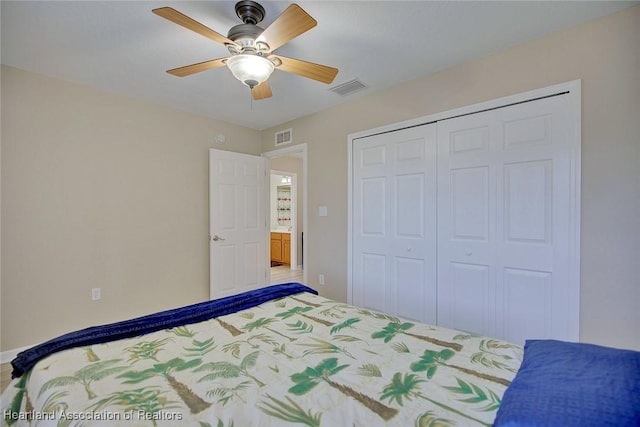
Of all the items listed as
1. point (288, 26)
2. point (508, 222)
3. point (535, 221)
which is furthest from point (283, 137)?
point (535, 221)

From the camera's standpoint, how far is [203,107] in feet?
11.3

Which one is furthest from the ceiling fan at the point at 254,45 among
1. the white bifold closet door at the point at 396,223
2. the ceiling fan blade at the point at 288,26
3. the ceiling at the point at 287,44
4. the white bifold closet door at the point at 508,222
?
the white bifold closet door at the point at 508,222

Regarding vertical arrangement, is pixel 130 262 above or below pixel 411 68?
below

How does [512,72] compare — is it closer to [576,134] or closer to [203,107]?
[576,134]

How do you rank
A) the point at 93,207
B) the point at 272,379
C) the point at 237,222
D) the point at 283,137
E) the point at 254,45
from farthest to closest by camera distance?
1. the point at 283,137
2. the point at 237,222
3. the point at 93,207
4. the point at 254,45
5. the point at 272,379

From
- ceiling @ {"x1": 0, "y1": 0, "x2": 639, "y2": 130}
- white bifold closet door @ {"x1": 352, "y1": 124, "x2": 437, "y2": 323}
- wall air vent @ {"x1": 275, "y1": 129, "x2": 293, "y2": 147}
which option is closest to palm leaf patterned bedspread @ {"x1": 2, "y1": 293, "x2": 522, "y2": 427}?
white bifold closet door @ {"x1": 352, "y1": 124, "x2": 437, "y2": 323}

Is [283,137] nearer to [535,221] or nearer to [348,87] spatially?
[348,87]

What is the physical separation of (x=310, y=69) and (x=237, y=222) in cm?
248

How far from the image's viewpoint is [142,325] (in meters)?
1.50

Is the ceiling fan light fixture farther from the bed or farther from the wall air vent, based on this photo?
the wall air vent

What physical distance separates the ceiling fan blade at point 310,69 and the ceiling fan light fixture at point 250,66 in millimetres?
121

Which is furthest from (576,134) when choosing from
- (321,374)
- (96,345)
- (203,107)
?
(203,107)

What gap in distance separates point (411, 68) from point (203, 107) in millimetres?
2280

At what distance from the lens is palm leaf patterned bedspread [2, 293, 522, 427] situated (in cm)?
87
